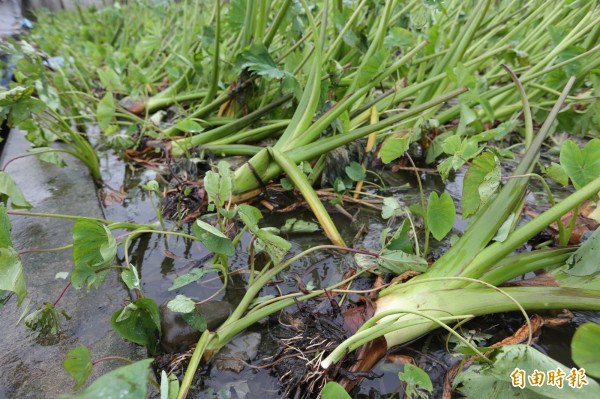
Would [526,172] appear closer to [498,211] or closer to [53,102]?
[498,211]

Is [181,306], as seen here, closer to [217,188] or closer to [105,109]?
[217,188]

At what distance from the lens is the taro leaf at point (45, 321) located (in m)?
0.72

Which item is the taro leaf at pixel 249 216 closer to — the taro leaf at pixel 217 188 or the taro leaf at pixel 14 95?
the taro leaf at pixel 217 188

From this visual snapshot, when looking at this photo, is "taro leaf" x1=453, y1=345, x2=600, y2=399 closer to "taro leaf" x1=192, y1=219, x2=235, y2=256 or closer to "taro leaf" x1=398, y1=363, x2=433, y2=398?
"taro leaf" x1=398, y1=363, x2=433, y2=398

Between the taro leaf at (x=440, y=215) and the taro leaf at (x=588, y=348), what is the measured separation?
0.30 metres

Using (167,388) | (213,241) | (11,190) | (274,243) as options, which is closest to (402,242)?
(274,243)

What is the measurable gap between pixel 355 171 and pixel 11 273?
2.88 ft

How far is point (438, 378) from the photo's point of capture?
724 millimetres

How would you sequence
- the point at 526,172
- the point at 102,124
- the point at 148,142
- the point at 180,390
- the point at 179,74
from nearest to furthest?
the point at 180,390 < the point at 526,172 < the point at 102,124 < the point at 148,142 < the point at 179,74

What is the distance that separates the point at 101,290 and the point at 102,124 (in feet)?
2.26

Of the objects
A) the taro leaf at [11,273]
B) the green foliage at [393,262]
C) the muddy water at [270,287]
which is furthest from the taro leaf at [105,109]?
the green foliage at [393,262]

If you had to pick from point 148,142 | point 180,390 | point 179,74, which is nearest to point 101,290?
point 180,390

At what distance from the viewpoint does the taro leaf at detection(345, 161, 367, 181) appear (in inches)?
48.1

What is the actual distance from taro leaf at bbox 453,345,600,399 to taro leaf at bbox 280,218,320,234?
55 centimetres
